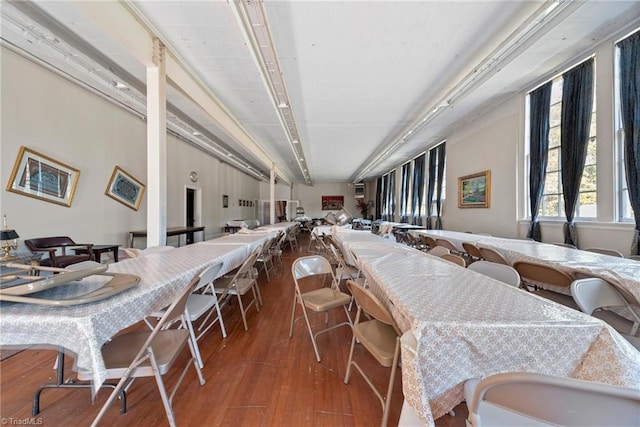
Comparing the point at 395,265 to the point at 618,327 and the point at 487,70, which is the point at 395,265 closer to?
the point at 618,327

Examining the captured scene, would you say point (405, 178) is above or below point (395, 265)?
above

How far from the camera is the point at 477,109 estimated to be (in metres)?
5.22

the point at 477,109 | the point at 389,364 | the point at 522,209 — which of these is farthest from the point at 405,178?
the point at 389,364

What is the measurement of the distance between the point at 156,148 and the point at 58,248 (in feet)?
8.18

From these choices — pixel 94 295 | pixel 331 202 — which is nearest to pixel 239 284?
pixel 94 295

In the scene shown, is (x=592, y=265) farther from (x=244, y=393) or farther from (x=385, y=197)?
(x=385, y=197)

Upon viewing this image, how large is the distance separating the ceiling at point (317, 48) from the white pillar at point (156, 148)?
0.17 meters

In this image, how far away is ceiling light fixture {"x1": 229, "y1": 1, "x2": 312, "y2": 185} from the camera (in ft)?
7.69

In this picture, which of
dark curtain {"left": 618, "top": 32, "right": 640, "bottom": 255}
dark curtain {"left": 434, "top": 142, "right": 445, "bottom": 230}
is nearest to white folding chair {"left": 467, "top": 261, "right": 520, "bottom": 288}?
dark curtain {"left": 618, "top": 32, "right": 640, "bottom": 255}

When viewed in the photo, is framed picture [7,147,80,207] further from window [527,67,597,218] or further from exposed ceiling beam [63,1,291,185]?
window [527,67,597,218]

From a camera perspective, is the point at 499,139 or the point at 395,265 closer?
the point at 395,265

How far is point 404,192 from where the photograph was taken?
10594mm

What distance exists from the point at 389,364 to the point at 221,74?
426 cm

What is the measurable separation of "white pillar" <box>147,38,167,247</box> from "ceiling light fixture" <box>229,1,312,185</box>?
1237 millimetres
